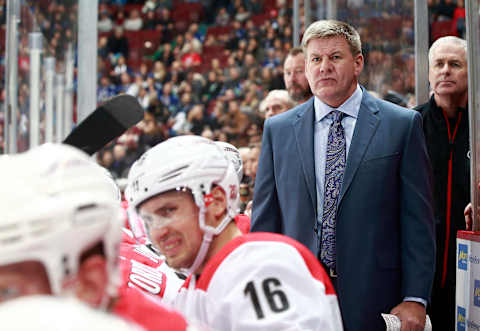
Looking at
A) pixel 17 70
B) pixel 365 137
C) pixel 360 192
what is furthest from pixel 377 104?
pixel 17 70

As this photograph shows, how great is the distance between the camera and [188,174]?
146 cm

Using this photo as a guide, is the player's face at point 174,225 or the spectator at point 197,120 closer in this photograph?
the player's face at point 174,225

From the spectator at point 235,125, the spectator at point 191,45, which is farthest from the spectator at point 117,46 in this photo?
the spectator at point 235,125

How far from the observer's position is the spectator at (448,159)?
2.67m

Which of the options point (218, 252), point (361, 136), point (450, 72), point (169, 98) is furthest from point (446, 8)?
point (218, 252)

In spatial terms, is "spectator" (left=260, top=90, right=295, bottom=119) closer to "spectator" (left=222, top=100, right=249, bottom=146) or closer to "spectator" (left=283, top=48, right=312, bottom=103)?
"spectator" (left=283, top=48, right=312, bottom=103)

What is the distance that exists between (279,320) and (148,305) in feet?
1.17

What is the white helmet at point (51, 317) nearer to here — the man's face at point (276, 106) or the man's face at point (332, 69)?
the man's face at point (332, 69)

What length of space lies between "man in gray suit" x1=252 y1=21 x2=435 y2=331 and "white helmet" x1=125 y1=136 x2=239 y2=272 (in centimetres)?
63

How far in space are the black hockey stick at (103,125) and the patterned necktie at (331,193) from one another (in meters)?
1.00

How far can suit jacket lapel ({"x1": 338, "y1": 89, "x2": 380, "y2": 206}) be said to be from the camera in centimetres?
216

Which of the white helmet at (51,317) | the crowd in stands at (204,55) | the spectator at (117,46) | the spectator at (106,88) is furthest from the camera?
the spectator at (117,46)

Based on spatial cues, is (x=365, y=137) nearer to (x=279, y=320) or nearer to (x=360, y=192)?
(x=360, y=192)

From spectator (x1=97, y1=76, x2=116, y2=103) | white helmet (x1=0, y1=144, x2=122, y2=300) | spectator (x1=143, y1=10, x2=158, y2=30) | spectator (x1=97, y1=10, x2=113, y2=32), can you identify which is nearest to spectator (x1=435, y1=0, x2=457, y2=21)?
spectator (x1=97, y1=76, x2=116, y2=103)
